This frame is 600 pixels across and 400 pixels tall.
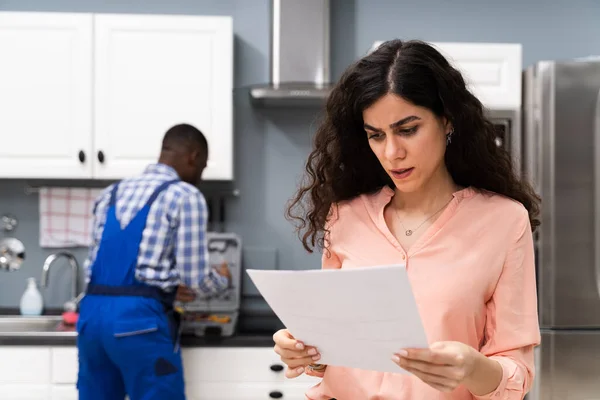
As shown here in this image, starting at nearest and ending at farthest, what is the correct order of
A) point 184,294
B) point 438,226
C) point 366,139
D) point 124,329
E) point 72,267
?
point 438,226, point 366,139, point 124,329, point 184,294, point 72,267

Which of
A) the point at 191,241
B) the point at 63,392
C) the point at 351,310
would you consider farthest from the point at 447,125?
the point at 63,392

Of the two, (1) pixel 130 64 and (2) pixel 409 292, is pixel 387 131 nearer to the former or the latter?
(2) pixel 409 292

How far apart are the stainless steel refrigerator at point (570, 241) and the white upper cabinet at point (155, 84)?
1.36 meters

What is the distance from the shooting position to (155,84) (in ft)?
9.27

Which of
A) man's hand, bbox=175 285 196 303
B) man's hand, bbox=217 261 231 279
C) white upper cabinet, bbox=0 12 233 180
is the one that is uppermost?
white upper cabinet, bbox=0 12 233 180

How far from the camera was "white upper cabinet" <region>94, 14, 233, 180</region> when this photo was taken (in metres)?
2.82

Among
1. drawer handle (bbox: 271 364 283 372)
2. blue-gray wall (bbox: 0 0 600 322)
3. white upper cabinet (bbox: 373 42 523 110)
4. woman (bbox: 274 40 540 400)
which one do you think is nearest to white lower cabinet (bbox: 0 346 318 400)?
drawer handle (bbox: 271 364 283 372)

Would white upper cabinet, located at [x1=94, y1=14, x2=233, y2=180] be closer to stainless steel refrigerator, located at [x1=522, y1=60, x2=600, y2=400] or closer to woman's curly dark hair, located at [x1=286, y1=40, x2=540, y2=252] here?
stainless steel refrigerator, located at [x1=522, y1=60, x2=600, y2=400]

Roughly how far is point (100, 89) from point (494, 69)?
66.1 inches

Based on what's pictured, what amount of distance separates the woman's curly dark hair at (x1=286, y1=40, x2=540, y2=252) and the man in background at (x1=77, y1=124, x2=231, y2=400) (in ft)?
3.30

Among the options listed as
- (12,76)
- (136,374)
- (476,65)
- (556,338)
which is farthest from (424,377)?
(12,76)

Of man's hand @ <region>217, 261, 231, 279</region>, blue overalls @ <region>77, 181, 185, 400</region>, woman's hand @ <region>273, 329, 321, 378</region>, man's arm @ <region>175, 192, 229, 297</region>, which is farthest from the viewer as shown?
man's hand @ <region>217, 261, 231, 279</region>

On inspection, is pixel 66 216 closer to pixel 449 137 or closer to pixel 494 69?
pixel 494 69

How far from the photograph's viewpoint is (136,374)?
89.3 inches
